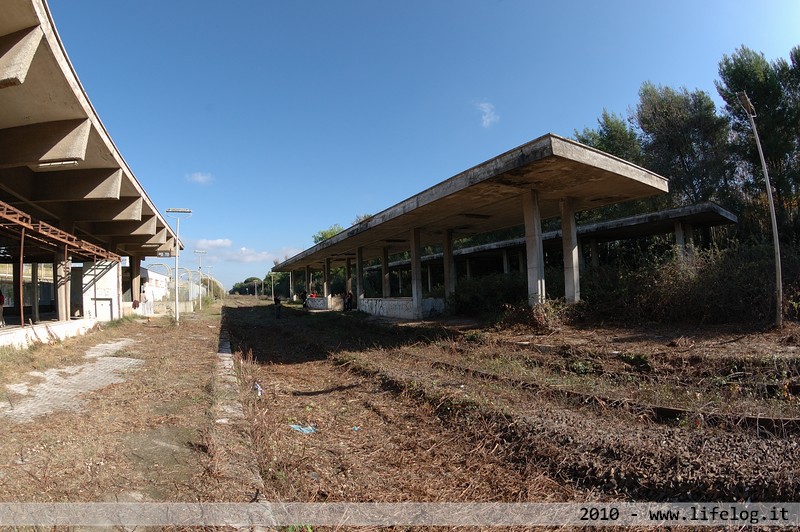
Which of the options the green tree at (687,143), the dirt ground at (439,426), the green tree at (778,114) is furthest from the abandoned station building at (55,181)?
the green tree at (687,143)

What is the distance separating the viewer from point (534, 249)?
14516 mm

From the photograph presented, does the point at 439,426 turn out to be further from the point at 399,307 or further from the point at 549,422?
the point at 399,307

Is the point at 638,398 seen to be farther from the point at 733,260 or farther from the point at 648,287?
the point at 733,260

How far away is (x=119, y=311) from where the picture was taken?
80.6ft

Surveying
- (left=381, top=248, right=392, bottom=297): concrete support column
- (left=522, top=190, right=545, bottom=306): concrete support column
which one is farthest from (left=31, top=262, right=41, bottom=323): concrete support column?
(left=522, top=190, right=545, bottom=306): concrete support column

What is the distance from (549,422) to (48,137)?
13.9 metres

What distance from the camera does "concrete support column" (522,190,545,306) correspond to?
47.2 feet

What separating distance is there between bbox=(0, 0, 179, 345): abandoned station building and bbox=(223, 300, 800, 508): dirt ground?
7.66 meters

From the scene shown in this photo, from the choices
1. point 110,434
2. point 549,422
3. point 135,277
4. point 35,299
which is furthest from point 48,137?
point 135,277

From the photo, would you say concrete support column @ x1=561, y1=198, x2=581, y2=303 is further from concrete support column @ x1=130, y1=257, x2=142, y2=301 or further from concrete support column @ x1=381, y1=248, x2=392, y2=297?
concrete support column @ x1=130, y1=257, x2=142, y2=301

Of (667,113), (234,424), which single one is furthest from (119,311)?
(667,113)

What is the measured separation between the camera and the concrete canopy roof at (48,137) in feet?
26.5

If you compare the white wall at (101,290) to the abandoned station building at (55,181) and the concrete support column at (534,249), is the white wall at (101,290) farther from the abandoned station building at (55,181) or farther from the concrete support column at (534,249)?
the concrete support column at (534,249)

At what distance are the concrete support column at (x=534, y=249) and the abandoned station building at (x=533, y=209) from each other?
33 millimetres
